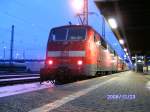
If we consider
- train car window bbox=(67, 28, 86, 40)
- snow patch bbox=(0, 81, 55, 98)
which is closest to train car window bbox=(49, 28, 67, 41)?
train car window bbox=(67, 28, 86, 40)

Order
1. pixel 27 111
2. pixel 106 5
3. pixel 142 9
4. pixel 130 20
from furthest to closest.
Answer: pixel 130 20 < pixel 142 9 < pixel 106 5 < pixel 27 111

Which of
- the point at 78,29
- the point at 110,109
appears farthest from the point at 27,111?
the point at 78,29

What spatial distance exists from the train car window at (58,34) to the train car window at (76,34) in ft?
1.20

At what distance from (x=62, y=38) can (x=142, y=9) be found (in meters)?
7.12

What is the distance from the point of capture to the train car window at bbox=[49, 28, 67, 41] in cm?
2351

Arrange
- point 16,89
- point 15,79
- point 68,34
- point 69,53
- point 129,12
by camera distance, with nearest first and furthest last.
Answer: point 16,89 < point 69,53 < point 68,34 < point 15,79 < point 129,12

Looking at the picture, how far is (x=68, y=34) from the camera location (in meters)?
23.5

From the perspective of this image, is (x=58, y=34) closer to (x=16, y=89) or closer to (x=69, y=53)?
(x=69, y=53)

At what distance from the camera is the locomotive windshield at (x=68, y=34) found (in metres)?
23.4

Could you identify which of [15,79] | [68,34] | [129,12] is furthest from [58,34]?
[129,12]

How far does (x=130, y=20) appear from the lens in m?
32.3

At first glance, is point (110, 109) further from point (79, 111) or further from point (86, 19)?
point (86, 19)

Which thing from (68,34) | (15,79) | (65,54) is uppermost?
(68,34)

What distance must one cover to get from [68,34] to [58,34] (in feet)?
2.32
